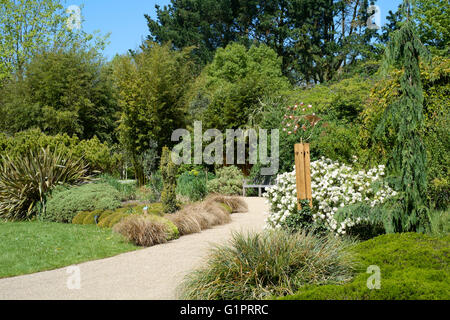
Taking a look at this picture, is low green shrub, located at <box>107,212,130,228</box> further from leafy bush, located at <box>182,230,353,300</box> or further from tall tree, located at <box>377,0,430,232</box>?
tall tree, located at <box>377,0,430,232</box>

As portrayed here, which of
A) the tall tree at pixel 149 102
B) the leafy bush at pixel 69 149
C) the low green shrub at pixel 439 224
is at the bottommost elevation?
the low green shrub at pixel 439 224

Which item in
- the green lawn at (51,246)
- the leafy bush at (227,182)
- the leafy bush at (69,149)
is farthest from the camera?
the leafy bush at (227,182)

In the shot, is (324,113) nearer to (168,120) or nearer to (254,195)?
(254,195)

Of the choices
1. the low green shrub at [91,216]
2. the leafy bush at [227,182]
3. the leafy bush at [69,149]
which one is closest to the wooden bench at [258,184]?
the leafy bush at [227,182]

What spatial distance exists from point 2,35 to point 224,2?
44.0 feet

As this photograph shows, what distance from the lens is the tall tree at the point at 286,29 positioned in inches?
1032

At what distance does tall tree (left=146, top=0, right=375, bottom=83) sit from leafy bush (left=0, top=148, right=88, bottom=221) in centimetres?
1868

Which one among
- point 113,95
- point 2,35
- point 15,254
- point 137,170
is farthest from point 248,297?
point 2,35

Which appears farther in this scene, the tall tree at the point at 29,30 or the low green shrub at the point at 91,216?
the tall tree at the point at 29,30

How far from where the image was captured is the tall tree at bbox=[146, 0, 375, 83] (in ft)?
86.0

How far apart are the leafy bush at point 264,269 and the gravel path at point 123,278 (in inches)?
10.3

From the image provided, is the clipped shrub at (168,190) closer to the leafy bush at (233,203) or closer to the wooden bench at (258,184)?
the leafy bush at (233,203)

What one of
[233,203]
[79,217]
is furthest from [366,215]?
[79,217]

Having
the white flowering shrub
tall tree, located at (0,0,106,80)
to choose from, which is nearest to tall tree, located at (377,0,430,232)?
the white flowering shrub
